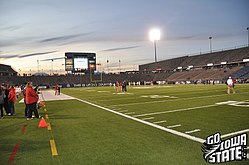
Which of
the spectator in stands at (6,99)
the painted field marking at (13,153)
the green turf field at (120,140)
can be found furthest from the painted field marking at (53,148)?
the spectator in stands at (6,99)

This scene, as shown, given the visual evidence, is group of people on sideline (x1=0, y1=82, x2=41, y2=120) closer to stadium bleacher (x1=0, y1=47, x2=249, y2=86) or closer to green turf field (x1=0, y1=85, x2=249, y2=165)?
green turf field (x1=0, y1=85, x2=249, y2=165)

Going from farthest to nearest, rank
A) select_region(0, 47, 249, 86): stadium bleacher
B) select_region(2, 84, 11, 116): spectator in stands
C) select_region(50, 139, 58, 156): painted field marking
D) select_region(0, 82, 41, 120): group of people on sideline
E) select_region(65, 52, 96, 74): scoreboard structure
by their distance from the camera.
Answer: select_region(65, 52, 96, 74): scoreboard structure
select_region(0, 47, 249, 86): stadium bleacher
select_region(2, 84, 11, 116): spectator in stands
select_region(0, 82, 41, 120): group of people on sideline
select_region(50, 139, 58, 156): painted field marking

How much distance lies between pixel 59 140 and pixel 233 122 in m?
5.76

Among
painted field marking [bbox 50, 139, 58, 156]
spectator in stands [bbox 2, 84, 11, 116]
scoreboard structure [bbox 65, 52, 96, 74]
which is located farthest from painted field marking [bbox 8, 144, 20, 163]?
scoreboard structure [bbox 65, 52, 96, 74]

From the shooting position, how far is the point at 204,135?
6.21 metres

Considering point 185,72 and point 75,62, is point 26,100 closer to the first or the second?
point 75,62

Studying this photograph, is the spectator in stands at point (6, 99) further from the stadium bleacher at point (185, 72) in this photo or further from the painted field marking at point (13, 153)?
the stadium bleacher at point (185, 72)

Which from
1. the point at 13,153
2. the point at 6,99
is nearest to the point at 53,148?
the point at 13,153

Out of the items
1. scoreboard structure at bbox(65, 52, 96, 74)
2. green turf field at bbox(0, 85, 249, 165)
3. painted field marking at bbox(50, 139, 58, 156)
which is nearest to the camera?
green turf field at bbox(0, 85, 249, 165)

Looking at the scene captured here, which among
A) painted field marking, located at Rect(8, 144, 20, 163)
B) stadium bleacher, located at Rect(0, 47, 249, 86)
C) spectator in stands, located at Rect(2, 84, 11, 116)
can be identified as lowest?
painted field marking, located at Rect(8, 144, 20, 163)

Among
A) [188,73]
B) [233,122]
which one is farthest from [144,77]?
[233,122]

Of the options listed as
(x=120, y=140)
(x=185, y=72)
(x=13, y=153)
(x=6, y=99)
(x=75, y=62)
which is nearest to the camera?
(x=13, y=153)

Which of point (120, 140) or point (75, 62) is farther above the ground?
point (75, 62)

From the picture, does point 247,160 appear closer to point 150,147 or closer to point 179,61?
point 150,147
